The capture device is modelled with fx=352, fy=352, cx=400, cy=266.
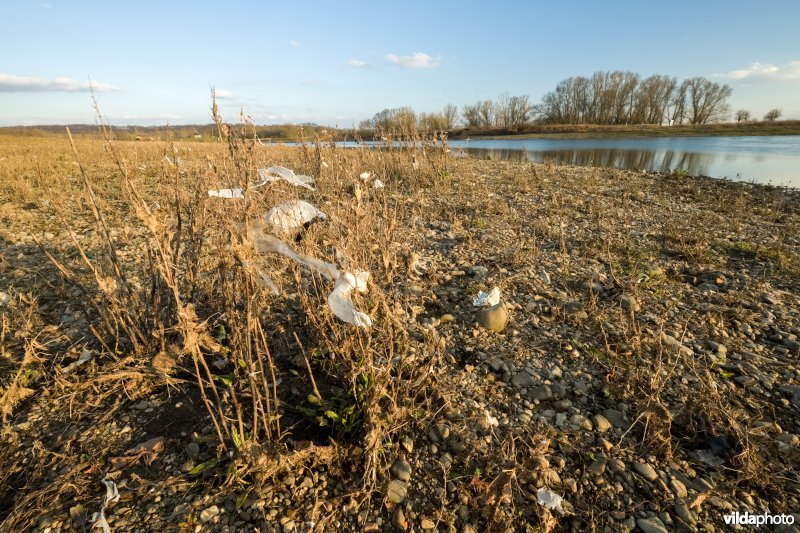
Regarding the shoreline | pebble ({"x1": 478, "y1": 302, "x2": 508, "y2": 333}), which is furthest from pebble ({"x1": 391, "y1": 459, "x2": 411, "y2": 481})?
pebble ({"x1": 478, "y1": 302, "x2": 508, "y2": 333})

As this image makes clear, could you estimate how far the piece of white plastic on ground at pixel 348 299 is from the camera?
167cm

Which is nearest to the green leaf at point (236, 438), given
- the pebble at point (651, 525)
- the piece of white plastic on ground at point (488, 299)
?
the pebble at point (651, 525)

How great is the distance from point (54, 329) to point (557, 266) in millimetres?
4746

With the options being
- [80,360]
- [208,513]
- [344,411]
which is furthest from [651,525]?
[80,360]

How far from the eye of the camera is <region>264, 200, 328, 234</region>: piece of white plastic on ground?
7.19 feet

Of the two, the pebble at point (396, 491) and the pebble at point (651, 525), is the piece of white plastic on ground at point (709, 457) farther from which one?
the pebble at point (396, 491)

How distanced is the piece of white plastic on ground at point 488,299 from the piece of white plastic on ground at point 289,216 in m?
1.58

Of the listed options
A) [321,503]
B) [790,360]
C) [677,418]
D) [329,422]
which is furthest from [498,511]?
[790,360]

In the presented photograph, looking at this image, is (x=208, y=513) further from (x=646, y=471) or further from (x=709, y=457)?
(x=709, y=457)

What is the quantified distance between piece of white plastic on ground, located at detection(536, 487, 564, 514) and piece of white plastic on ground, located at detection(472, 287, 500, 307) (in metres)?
1.58

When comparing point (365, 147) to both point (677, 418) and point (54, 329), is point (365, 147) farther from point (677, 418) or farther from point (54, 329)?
point (677, 418)

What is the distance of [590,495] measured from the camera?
5.58 ft

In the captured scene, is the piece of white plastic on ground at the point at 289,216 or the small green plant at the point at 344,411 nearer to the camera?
the small green plant at the point at 344,411

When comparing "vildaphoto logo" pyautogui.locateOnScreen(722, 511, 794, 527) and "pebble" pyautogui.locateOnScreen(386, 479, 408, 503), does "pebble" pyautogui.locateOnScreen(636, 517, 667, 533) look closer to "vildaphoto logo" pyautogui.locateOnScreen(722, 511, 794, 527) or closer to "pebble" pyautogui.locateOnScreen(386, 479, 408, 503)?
"vildaphoto logo" pyautogui.locateOnScreen(722, 511, 794, 527)
